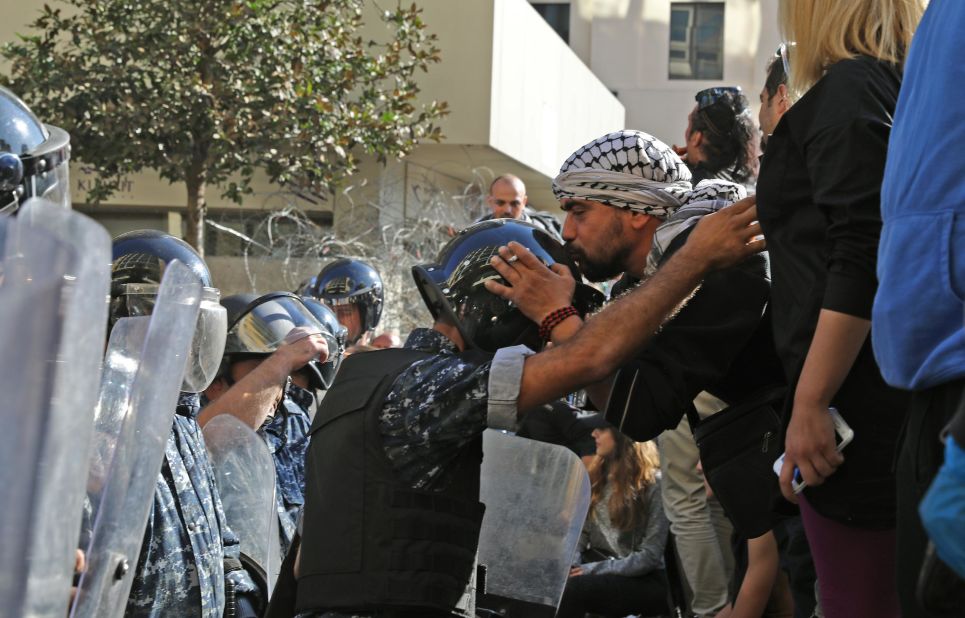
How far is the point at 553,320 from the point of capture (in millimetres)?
3123

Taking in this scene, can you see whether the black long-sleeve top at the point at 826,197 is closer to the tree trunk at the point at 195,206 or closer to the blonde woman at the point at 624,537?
the blonde woman at the point at 624,537

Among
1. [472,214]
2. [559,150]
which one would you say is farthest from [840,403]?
[559,150]

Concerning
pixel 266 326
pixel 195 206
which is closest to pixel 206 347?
pixel 266 326

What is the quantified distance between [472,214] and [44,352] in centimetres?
1272

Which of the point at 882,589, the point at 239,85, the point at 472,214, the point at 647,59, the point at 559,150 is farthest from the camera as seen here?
the point at 647,59

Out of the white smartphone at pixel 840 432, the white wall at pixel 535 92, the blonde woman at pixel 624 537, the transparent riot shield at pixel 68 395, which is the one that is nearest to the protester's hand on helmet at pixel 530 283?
the white smartphone at pixel 840 432

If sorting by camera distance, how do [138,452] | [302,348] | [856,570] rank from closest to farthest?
1. [138,452]
2. [856,570]
3. [302,348]

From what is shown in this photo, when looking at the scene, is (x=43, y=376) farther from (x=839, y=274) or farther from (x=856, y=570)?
(x=856, y=570)

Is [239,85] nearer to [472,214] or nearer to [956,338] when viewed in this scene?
[472,214]

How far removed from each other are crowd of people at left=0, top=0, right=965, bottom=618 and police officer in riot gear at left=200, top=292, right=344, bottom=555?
37 centimetres

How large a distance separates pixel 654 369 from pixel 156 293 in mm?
1680

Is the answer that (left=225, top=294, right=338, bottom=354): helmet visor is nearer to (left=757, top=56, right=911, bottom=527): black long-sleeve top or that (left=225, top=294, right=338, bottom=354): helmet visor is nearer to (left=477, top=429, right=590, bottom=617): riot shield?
(left=477, top=429, right=590, bottom=617): riot shield

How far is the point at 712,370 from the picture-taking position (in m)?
3.21

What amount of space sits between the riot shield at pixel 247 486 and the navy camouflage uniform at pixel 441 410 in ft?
4.81
